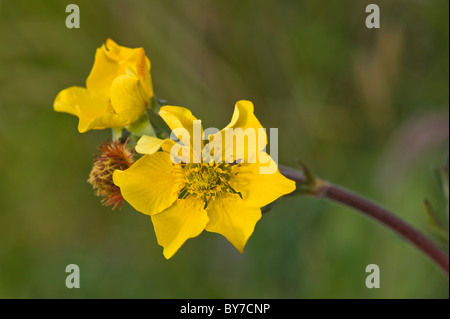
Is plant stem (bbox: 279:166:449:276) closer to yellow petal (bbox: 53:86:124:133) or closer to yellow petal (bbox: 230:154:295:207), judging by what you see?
yellow petal (bbox: 230:154:295:207)

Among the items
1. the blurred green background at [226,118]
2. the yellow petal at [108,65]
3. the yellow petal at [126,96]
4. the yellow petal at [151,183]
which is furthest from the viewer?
the blurred green background at [226,118]

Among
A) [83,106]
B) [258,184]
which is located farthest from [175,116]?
[83,106]

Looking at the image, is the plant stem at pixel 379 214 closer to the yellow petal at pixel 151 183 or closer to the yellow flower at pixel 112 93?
the yellow petal at pixel 151 183

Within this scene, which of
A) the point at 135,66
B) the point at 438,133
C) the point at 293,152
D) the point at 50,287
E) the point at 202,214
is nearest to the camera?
the point at 202,214

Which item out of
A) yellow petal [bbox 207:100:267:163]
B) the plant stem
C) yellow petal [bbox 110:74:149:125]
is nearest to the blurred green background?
the plant stem

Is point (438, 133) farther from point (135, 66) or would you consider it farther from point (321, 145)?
point (135, 66)

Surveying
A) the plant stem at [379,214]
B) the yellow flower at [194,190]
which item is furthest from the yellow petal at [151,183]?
the plant stem at [379,214]

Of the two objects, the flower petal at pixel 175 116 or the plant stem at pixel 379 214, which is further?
the plant stem at pixel 379 214

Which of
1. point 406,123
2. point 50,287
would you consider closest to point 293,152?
point 406,123
